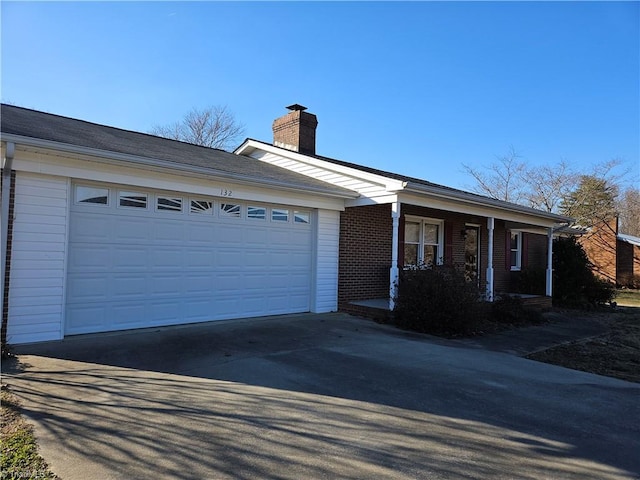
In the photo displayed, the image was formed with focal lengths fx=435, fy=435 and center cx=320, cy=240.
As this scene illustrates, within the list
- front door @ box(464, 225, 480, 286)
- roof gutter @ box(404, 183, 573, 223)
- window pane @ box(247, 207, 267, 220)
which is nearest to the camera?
window pane @ box(247, 207, 267, 220)

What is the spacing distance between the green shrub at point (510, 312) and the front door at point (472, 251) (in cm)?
351

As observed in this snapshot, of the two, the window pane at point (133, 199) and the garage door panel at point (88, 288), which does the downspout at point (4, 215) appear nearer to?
the garage door panel at point (88, 288)

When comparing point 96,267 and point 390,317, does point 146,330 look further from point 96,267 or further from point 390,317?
point 390,317

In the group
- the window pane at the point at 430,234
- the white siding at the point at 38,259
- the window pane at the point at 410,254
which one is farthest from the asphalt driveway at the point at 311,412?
the window pane at the point at 430,234

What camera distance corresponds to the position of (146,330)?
7527mm

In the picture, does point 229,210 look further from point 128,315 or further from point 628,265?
point 628,265

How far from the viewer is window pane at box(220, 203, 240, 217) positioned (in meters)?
8.76

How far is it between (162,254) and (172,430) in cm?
474

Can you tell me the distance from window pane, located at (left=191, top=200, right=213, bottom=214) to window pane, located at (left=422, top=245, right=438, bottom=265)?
726cm

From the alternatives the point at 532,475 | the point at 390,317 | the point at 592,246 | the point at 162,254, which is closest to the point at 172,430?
the point at 532,475

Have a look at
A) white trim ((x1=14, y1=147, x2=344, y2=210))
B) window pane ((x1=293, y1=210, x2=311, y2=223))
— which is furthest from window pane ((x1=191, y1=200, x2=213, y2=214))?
window pane ((x1=293, y1=210, x2=311, y2=223))

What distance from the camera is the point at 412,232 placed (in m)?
13.2

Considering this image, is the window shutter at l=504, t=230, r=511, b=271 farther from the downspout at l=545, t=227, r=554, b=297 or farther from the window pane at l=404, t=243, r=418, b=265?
the window pane at l=404, t=243, r=418, b=265

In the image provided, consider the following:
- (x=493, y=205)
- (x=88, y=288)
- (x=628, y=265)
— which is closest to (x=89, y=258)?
(x=88, y=288)
